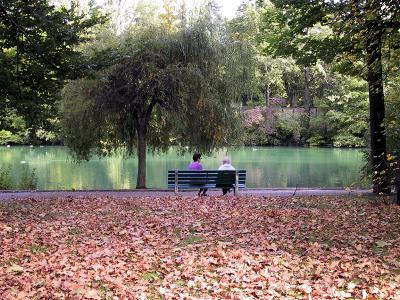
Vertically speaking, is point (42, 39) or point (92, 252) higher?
point (42, 39)

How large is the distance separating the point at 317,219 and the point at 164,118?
9978mm

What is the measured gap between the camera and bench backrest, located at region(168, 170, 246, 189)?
1217 centimetres

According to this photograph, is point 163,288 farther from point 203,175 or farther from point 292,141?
point 292,141

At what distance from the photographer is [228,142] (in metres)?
17.2

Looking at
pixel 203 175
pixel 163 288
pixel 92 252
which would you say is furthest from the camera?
pixel 203 175

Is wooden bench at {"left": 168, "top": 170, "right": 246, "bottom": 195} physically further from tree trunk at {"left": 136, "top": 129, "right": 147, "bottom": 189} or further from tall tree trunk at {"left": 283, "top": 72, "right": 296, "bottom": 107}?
tall tree trunk at {"left": 283, "top": 72, "right": 296, "bottom": 107}

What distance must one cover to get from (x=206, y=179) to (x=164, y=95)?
4.78m

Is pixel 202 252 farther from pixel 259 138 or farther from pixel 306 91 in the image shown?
pixel 306 91

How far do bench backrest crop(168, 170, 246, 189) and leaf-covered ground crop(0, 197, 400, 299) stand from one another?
2.77m

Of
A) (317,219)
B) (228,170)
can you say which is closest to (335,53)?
(228,170)

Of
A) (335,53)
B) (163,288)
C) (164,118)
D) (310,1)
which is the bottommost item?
(163,288)

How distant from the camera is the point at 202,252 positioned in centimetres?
589

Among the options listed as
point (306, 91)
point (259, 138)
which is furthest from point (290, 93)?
point (259, 138)

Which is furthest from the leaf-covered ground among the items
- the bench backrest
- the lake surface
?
the lake surface
